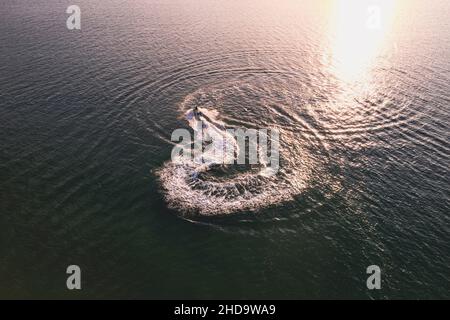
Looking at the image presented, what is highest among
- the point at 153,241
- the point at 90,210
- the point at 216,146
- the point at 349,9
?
the point at 349,9

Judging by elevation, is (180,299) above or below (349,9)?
below

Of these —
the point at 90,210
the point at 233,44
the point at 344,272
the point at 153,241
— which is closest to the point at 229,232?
the point at 153,241

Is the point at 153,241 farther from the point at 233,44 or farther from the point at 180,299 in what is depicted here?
the point at 233,44

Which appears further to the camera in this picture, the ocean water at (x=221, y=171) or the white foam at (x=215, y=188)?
the white foam at (x=215, y=188)

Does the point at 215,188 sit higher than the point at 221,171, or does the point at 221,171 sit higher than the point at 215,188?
the point at 221,171

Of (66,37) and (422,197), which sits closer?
(422,197)

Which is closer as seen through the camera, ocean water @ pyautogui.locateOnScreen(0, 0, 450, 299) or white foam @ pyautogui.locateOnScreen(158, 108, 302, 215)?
ocean water @ pyautogui.locateOnScreen(0, 0, 450, 299)

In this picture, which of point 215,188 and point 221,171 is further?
point 221,171
